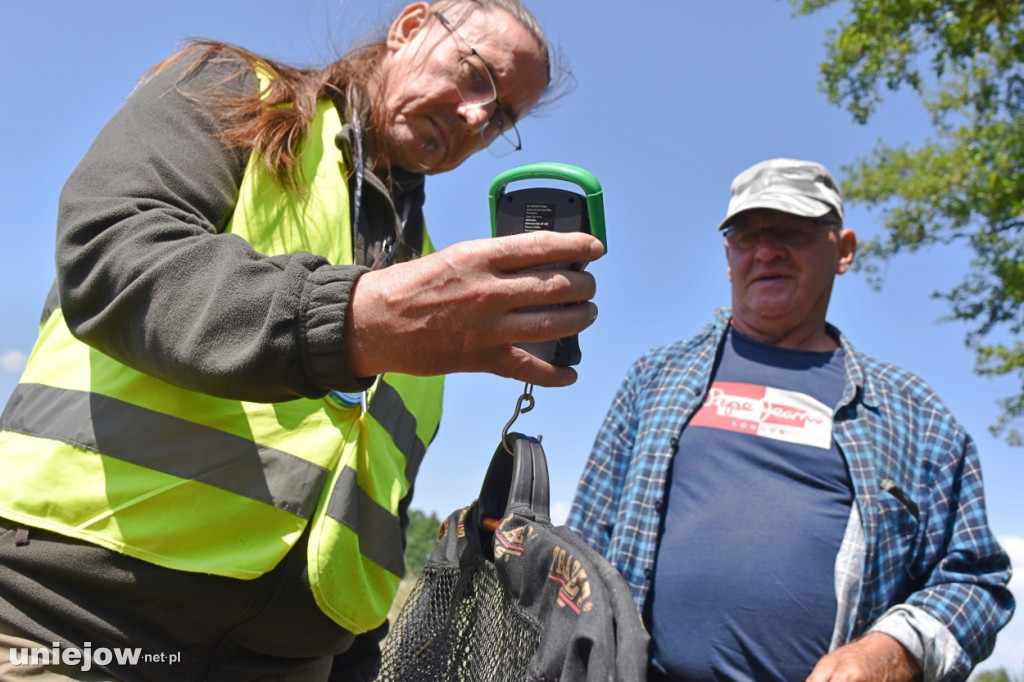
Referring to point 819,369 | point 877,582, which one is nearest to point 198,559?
point 877,582

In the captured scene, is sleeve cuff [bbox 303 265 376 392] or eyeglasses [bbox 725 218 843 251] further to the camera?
eyeglasses [bbox 725 218 843 251]

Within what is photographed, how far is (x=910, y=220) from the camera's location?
9789mm

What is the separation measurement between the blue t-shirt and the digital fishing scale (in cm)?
154

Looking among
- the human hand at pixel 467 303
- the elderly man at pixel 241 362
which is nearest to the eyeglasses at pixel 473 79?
the elderly man at pixel 241 362

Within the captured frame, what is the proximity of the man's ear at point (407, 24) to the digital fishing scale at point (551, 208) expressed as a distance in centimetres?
98

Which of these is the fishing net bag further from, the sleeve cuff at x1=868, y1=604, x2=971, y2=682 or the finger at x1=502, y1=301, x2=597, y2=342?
the sleeve cuff at x1=868, y1=604, x2=971, y2=682

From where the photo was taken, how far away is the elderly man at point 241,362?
113cm

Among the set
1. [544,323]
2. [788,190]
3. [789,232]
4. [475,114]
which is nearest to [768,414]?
[789,232]

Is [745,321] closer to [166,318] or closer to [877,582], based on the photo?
[877,582]

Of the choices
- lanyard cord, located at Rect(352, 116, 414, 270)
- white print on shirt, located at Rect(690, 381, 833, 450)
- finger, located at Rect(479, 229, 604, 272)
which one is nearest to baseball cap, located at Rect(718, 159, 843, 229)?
white print on shirt, located at Rect(690, 381, 833, 450)

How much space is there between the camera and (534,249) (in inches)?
42.3

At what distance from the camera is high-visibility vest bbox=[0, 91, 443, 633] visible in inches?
55.0

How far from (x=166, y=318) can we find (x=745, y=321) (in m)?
2.54

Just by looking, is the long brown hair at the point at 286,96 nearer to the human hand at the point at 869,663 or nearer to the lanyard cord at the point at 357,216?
the lanyard cord at the point at 357,216
